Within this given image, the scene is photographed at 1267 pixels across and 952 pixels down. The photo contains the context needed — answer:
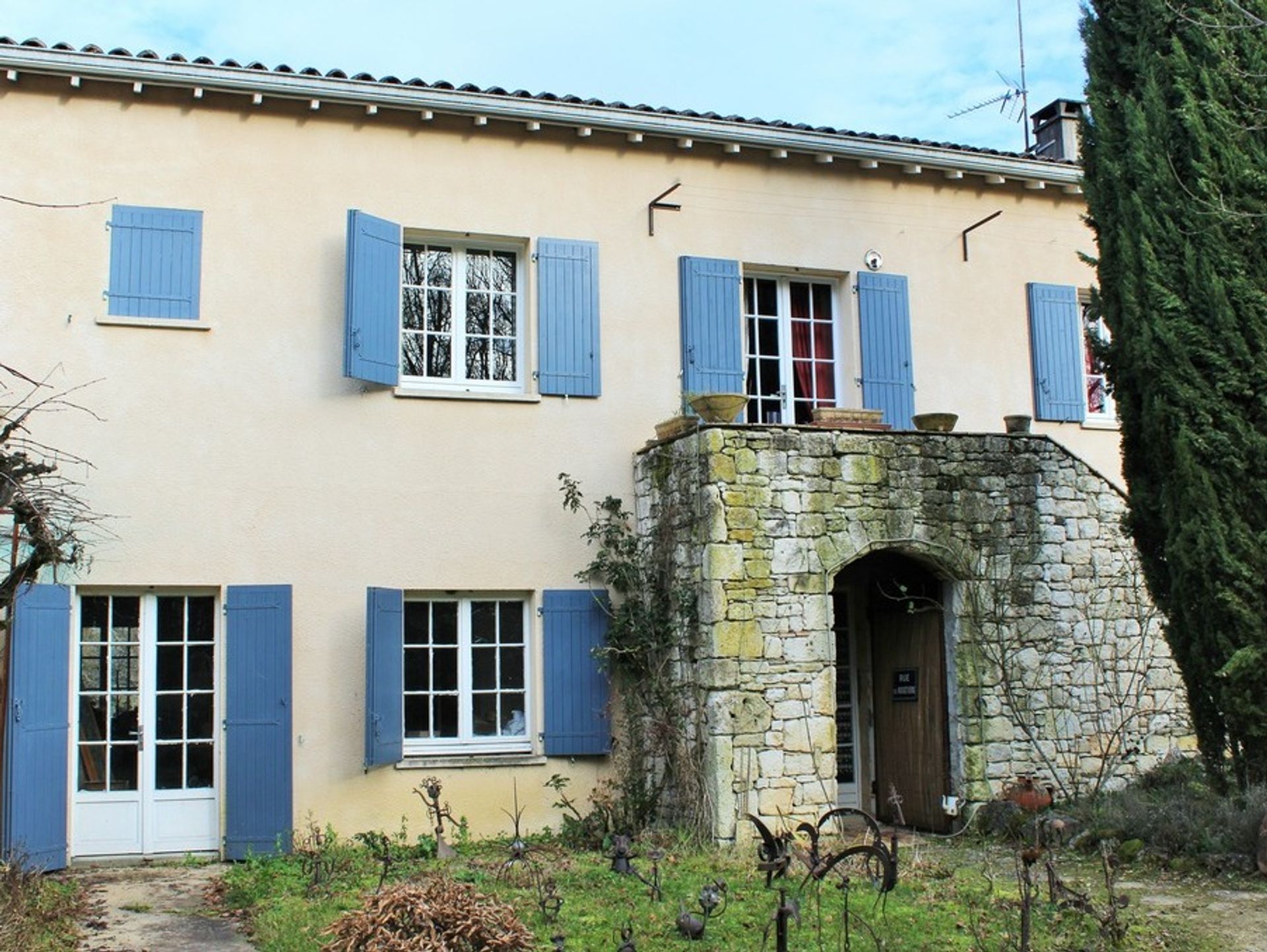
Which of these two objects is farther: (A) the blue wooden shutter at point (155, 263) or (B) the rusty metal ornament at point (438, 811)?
(A) the blue wooden shutter at point (155, 263)

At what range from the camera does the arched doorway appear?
11266 millimetres

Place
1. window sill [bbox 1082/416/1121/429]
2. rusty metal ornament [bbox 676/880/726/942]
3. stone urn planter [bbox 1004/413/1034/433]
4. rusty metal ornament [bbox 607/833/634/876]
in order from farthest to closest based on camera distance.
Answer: window sill [bbox 1082/416/1121/429] → stone urn planter [bbox 1004/413/1034/433] → rusty metal ornament [bbox 607/833/634/876] → rusty metal ornament [bbox 676/880/726/942]

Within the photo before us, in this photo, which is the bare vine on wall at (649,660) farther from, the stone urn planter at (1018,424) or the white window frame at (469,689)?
the stone urn planter at (1018,424)

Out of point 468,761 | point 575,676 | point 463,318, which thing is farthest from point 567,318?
point 468,761

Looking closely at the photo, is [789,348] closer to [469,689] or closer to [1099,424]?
[1099,424]

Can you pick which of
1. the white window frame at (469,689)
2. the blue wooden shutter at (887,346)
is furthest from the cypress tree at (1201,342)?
the white window frame at (469,689)

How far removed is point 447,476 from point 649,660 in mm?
2195

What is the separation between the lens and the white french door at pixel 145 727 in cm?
1020

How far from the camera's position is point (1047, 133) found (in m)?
14.4

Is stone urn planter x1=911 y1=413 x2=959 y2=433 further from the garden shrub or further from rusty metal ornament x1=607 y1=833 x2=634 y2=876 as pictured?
rusty metal ornament x1=607 y1=833 x2=634 y2=876

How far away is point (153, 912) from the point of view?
8383mm

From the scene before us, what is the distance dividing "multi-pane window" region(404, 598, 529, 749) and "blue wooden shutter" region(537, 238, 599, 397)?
1909 millimetres

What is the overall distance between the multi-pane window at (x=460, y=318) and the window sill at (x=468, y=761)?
3.03m

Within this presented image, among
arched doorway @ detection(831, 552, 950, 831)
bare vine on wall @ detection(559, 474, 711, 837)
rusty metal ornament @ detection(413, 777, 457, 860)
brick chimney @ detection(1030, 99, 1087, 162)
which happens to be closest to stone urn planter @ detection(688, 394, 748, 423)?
bare vine on wall @ detection(559, 474, 711, 837)
